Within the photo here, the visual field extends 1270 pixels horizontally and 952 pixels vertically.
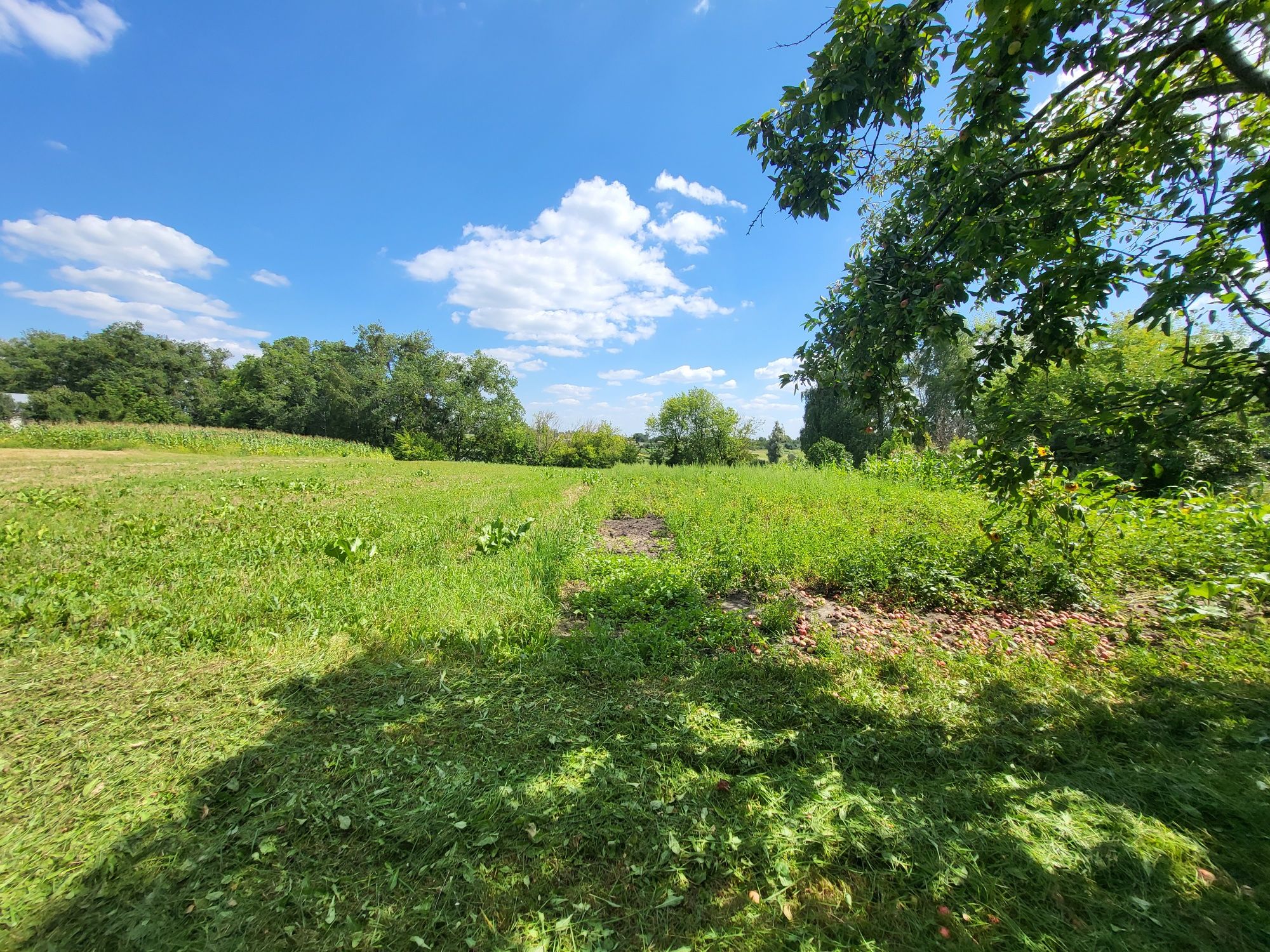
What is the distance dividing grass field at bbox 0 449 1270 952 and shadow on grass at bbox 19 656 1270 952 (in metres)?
0.01

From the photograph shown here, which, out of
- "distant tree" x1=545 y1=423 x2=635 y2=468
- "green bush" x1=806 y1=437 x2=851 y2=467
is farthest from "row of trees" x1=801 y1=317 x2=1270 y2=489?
"distant tree" x1=545 y1=423 x2=635 y2=468

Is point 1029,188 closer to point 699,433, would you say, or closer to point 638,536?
point 638,536

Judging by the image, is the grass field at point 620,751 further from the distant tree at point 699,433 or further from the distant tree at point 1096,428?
the distant tree at point 699,433

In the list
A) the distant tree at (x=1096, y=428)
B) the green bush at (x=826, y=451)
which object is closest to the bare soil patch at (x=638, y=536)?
the distant tree at (x=1096, y=428)

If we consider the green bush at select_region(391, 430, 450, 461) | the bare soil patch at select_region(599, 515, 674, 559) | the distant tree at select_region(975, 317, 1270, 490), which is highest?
the distant tree at select_region(975, 317, 1270, 490)

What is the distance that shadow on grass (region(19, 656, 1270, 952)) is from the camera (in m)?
1.70

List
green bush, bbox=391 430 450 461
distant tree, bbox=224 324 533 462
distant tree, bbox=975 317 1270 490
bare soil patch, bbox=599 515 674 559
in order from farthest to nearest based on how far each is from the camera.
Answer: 1. distant tree, bbox=224 324 533 462
2. green bush, bbox=391 430 450 461
3. bare soil patch, bbox=599 515 674 559
4. distant tree, bbox=975 317 1270 490

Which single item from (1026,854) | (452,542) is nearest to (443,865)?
(1026,854)

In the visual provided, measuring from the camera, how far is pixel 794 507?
9.12 metres

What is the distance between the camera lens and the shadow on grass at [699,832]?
1695 mm

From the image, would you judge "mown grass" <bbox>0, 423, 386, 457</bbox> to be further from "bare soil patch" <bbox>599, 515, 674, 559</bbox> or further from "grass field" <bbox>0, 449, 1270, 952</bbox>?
"bare soil patch" <bbox>599, 515, 674, 559</bbox>

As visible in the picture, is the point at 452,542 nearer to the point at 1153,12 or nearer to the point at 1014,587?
the point at 1014,587

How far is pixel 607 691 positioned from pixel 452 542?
4343mm

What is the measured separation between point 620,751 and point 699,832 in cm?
69
